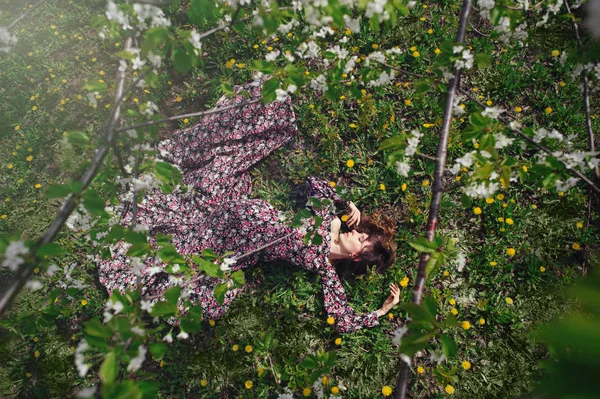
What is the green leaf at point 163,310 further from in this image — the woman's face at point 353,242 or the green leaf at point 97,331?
the woman's face at point 353,242

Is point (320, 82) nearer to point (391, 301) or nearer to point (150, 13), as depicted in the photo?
point (150, 13)

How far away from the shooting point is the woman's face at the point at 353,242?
272cm

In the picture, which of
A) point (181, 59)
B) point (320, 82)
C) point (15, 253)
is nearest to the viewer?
point (15, 253)

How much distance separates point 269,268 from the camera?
9.62 ft

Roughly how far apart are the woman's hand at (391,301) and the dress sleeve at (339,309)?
0.20 ft

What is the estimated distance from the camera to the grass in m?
2.61

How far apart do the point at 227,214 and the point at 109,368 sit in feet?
5.85

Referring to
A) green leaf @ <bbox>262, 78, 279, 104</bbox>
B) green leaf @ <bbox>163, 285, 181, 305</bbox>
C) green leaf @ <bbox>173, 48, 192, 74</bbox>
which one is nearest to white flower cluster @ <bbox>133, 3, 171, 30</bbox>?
green leaf @ <bbox>173, 48, 192, 74</bbox>

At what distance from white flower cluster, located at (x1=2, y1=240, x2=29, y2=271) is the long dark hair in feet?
7.05

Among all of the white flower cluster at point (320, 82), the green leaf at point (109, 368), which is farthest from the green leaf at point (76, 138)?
A: the white flower cluster at point (320, 82)

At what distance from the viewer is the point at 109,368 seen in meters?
0.97

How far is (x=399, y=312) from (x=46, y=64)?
4.41 m


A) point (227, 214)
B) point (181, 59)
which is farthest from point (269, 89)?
point (227, 214)

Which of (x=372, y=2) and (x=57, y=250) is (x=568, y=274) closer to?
(x=372, y=2)
